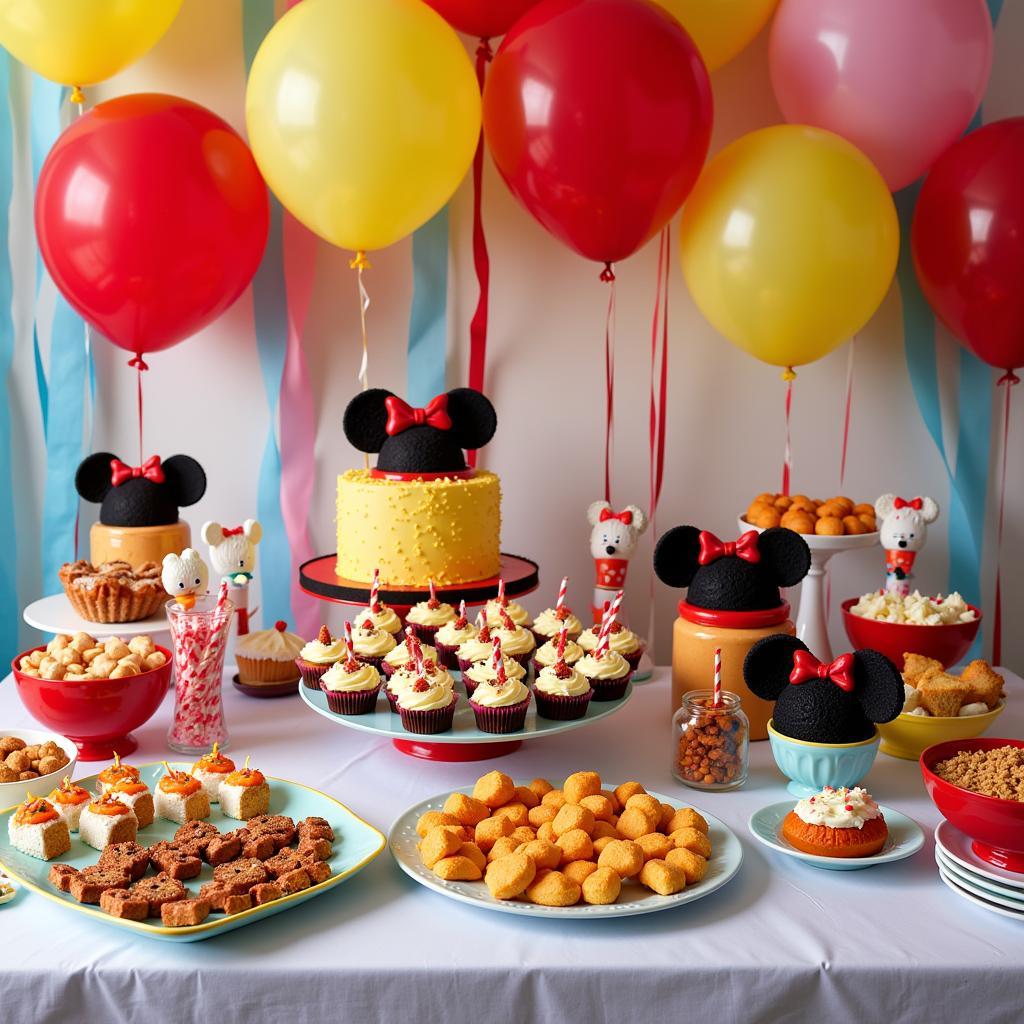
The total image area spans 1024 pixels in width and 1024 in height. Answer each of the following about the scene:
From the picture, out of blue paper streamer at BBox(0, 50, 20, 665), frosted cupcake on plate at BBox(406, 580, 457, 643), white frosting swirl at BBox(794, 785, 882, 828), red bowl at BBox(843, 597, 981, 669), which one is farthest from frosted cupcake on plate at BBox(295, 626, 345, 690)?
blue paper streamer at BBox(0, 50, 20, 665)

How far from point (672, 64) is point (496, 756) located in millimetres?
1070

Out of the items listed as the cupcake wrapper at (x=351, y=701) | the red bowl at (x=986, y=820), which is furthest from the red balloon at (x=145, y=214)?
the red bowl at (x=986, y=820)

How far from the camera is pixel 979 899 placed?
1.19 metres

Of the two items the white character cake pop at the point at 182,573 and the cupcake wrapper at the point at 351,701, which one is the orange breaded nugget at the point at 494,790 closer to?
the cupcake wrapper at the point at 351,701

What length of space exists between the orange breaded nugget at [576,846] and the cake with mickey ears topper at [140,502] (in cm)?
102

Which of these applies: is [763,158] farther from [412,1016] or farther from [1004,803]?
[412,1016]

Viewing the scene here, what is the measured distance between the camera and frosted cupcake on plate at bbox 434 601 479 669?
167 centimetres

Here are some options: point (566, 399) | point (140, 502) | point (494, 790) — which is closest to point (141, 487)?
point (140, 502)

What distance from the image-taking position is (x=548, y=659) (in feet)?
5.20

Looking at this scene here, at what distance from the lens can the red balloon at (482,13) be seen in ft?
6.38

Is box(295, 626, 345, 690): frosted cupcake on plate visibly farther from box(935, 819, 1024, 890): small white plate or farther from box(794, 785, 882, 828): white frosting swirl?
box(935, 819, 1024, 890): small white plate

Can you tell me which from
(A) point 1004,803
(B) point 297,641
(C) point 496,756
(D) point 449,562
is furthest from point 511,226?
(A) point 1004,803

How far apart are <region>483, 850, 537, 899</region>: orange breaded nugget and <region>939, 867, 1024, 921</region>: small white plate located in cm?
45

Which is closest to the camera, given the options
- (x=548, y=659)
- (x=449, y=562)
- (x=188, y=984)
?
(x=188, y=984)
